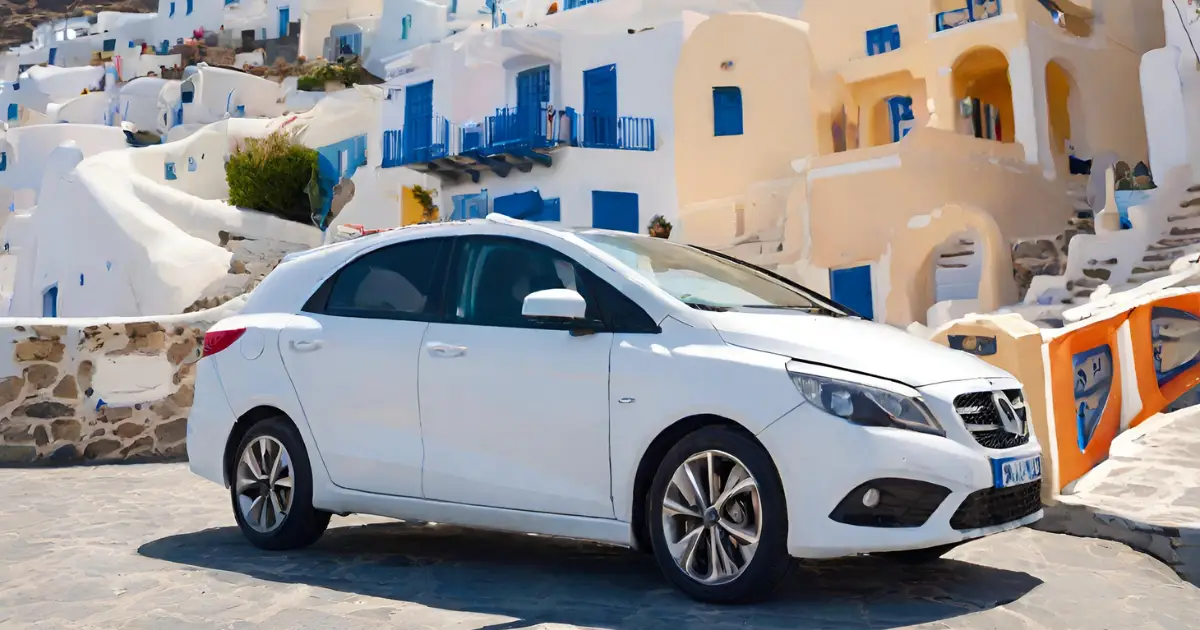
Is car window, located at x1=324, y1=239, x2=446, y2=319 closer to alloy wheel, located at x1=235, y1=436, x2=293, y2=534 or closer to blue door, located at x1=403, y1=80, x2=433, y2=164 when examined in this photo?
alloy wheel, located at x1=235, y1=436, x2=293, y2=534

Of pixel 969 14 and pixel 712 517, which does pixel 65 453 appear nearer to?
pixel 712 517

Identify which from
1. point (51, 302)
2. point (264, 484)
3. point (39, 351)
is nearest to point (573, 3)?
point (51, 302)

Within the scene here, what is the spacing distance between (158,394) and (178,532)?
524cm

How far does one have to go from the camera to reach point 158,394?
11.3m

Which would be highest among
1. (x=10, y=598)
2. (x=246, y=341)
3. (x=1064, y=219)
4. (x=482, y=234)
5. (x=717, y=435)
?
(x=1064, y=219)

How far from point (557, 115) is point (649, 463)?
843 inches

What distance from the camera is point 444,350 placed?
5121 millimetres

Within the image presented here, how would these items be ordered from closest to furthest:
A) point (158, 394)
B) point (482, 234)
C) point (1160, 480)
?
1. point (482, 234)
2. point (1160, 480)
3. point (158, 394)

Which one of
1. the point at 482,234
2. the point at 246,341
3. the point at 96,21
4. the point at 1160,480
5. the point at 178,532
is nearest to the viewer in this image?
the point at 482,234

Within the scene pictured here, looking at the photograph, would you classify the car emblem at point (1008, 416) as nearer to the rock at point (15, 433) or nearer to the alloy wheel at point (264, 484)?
the alloy wheel at point (264, 484)

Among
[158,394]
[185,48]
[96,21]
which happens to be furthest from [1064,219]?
[96,21]

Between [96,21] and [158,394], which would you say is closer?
[158,394]

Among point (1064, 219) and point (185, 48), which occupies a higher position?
point (185, 48)

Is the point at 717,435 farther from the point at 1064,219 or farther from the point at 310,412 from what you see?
the point at 1064,219
